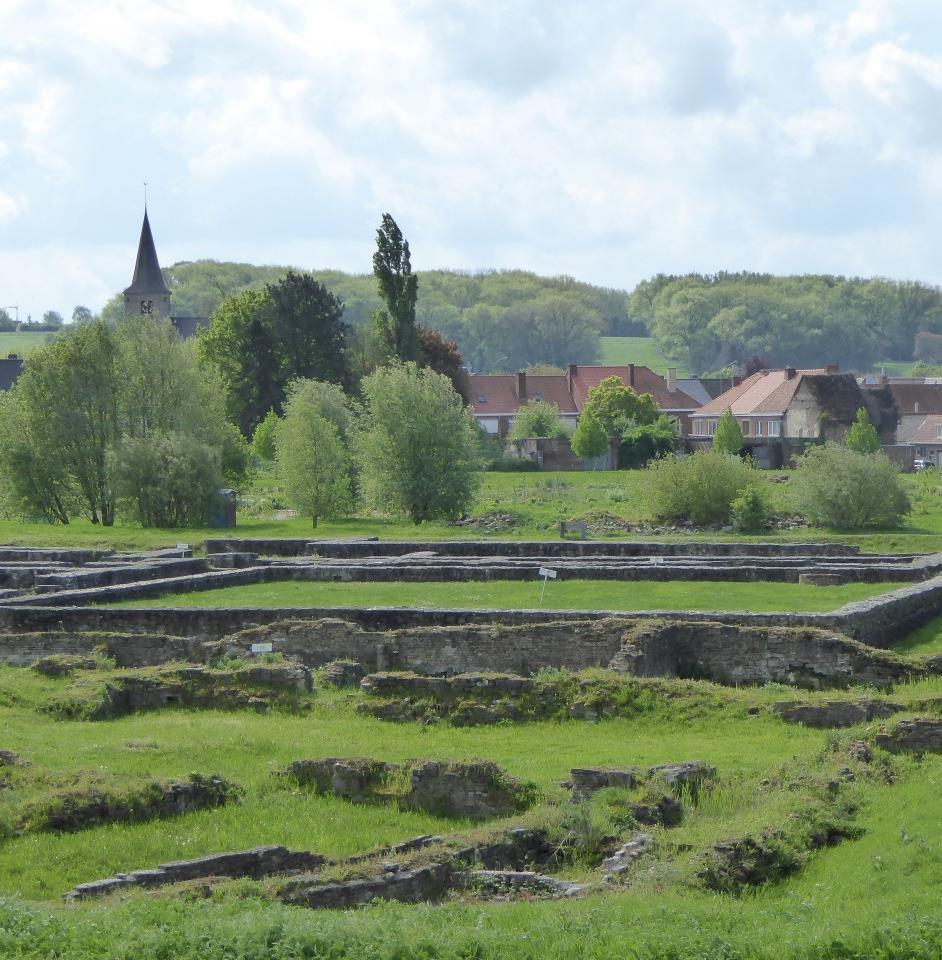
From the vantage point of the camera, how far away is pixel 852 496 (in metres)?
50.0

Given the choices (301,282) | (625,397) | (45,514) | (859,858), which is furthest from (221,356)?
(859,858)

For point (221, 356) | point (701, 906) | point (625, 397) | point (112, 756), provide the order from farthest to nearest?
point (625, 397) → point (221, 356) → point (112, 756) → point (701, 906)

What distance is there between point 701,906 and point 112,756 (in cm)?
774

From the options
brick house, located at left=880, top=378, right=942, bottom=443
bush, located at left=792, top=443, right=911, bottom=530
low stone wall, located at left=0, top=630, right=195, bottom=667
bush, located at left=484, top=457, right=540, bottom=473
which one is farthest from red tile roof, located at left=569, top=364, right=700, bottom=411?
low stone wall, located at left=0, top=630, right=195, bottom=667

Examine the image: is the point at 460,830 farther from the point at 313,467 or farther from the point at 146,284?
the point at 146,284

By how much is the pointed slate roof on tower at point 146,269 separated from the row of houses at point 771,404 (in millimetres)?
23131

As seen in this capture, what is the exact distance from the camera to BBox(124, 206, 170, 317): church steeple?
113875 millimetres

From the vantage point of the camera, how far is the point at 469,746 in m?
18.2

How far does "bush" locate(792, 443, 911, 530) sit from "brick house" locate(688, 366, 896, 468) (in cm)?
2898

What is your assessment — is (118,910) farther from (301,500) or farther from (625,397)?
(625,397)

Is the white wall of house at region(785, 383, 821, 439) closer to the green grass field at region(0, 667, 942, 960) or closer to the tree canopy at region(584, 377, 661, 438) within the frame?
the tree canopy at region(584, 377, 661, 438)

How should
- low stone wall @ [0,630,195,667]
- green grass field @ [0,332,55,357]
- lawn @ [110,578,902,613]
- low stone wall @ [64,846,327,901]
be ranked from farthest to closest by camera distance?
green grass field @ [0,332,55,357] → lawn @ [110,578,902,613] → low stone wall @ [0,630,195,667] → low stone wall @ [64,846,327,901]

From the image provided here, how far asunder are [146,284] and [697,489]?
70047 mm

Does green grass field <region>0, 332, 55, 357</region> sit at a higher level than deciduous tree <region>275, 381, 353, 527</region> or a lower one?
higher
